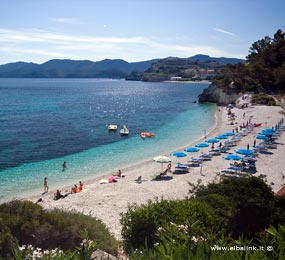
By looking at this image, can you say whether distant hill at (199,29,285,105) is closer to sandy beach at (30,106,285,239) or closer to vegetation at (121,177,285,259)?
sandy beach at (30,106,285,239)

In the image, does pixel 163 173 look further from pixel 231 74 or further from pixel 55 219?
pixel 231 74

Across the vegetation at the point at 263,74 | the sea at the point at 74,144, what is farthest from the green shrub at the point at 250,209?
the vegetation at the point at 263,74

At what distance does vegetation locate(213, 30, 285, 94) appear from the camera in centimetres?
6900

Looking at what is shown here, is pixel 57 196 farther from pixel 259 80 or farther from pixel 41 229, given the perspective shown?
pixel 259 80

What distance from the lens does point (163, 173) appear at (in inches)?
957

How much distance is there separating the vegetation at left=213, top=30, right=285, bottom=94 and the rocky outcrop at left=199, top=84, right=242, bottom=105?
1.04 metres

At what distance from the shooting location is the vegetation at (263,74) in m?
69.0

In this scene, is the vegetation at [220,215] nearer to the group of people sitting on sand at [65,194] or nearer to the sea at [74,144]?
the group of people sitting on sand at [65,194]

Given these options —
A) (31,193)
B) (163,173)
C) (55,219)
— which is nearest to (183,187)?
(163,173)

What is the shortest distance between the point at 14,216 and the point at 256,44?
92.0 m

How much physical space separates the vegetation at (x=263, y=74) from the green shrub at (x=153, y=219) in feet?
202

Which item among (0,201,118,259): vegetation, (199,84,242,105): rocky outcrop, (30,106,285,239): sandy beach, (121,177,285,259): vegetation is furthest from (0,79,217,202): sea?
(121,177,285,259): vegetation

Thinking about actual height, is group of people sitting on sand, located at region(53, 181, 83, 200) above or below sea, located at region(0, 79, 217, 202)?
above

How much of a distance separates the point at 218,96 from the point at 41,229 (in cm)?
7626
